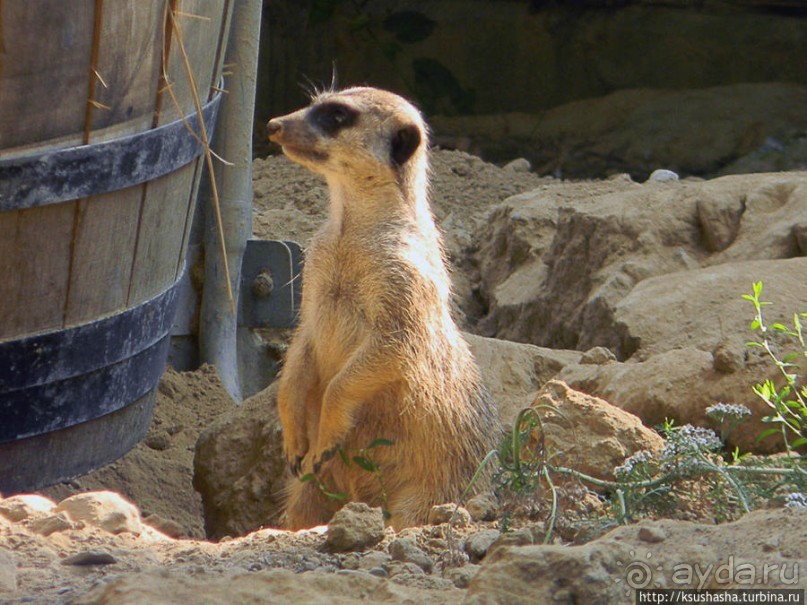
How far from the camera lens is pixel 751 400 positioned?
3738 mm

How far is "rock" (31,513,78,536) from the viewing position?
2646 mm

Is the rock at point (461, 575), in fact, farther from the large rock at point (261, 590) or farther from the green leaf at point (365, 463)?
the green leaf at point (365, 463)

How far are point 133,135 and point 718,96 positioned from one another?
247 inches

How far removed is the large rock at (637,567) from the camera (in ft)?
5.98

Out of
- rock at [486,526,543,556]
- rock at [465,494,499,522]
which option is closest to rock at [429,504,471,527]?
rock at [465,494,499,522]

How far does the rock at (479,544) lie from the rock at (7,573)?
0.90 metres

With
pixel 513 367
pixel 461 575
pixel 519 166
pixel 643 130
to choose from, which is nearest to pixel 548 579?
pixel 461 575

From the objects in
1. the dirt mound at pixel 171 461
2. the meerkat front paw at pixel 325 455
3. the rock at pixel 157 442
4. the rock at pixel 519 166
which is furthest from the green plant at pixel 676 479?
the rock at pixel 519 166

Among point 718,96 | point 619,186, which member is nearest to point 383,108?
point 619,186

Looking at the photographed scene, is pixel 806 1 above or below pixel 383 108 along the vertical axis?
above

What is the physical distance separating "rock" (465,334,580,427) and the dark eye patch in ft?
3.83

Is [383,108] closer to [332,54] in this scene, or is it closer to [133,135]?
[133,135]

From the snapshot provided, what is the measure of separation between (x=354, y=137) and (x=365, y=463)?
102 centimetres

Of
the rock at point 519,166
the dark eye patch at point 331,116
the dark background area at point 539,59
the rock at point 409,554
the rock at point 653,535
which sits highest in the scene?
the dark background area at point 539,59
